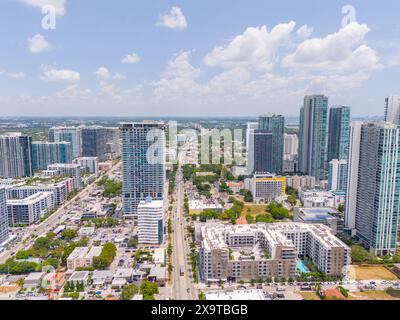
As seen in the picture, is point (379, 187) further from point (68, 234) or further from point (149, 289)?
point (68, 234)

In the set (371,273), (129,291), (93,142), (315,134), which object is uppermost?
(315,134)

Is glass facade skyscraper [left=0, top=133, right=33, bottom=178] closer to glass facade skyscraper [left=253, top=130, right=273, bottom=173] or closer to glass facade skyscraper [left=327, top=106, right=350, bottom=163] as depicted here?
glass facade skyscraper [left=253, top=130, right=273, bottom=173]

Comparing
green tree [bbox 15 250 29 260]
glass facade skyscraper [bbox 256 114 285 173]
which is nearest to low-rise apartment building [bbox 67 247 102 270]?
green tree [bbox 15 250 29 260]

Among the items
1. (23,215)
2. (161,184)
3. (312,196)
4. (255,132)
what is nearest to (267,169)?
(255,132)

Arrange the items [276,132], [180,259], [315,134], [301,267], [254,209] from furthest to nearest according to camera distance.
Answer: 1. [276,132]
2. [315,134]
3. [254,209]
4. [180,259]
5. [301,267]

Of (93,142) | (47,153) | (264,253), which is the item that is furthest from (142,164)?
(93,142)

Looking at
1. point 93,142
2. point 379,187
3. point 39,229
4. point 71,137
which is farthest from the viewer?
point 93,142
